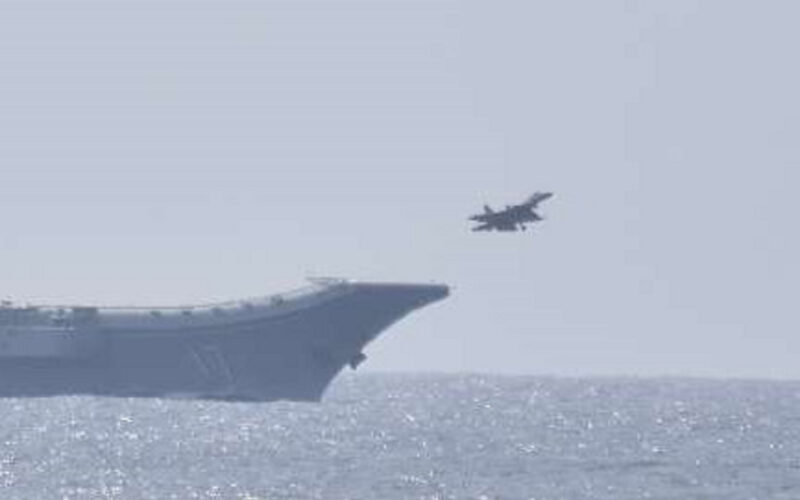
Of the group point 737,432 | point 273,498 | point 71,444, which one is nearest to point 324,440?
point 71,444

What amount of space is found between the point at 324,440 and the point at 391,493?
150 feet

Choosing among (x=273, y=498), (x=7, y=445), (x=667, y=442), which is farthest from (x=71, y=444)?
(x=273, y=498)

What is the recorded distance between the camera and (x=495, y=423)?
187m

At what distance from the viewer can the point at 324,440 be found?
159000mm

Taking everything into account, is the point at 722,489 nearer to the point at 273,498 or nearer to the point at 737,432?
the point at 273,498

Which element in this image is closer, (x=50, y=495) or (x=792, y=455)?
(x=50, y=495)

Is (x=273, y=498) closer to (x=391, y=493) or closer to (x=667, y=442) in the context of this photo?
(x=391, y=493)

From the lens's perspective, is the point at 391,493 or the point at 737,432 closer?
the point at 391,493

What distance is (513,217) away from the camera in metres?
136

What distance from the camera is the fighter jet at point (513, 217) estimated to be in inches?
5276

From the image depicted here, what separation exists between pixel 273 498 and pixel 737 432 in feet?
218

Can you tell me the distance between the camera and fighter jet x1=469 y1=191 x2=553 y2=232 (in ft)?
440

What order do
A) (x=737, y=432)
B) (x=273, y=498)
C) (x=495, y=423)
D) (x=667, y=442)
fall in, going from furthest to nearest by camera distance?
(x=495, y=423)
(x=737, y=432)
(x=667, y=442)
(x=273, y=498)

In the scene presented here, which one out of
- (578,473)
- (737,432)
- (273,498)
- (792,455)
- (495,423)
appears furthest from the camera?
(495,423)
